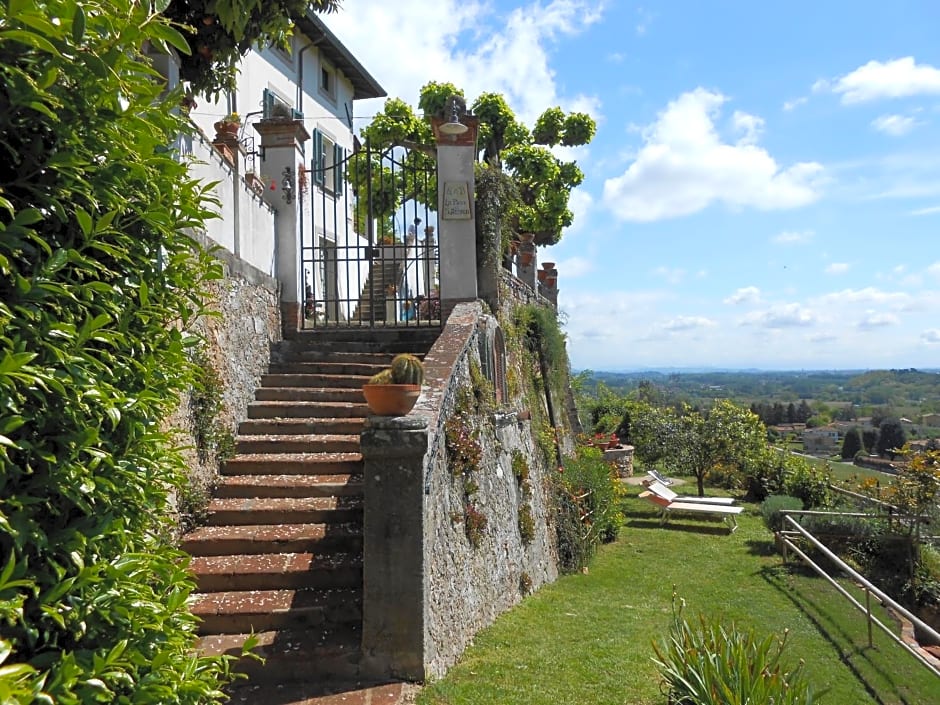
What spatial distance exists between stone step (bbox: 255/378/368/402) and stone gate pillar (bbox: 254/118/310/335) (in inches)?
61.3

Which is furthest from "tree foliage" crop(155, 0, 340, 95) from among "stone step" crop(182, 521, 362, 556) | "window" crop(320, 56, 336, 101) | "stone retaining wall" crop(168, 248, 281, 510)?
"window" crop(320, 56, 336, 101)

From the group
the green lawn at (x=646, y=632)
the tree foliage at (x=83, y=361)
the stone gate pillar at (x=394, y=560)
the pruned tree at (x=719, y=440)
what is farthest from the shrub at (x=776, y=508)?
the tree foliage at (x=83, y=361)

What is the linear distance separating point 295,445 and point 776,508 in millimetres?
10064

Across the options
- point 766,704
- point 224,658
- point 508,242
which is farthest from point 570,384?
point 224,658

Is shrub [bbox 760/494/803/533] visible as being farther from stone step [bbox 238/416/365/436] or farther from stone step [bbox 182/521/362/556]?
stone step [bbox 182/521/362/556]

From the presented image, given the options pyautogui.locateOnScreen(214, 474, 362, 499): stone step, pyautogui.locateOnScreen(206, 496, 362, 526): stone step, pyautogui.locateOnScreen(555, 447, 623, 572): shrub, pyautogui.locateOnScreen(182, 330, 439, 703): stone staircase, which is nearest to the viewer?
pyautogui.locateOnScreen(182, 330, 439, 703): stone staircase

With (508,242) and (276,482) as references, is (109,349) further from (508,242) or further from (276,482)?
(508,242)

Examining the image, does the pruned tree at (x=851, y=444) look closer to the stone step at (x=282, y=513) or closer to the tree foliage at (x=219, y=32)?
the stone step at (x=282, y=513)

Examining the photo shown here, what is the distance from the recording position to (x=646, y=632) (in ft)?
21.1

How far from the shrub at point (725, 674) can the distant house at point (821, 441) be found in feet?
152

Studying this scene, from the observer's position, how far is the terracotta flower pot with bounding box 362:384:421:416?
451 centimetres

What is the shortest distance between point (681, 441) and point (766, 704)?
15.8 m

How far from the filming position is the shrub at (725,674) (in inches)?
144

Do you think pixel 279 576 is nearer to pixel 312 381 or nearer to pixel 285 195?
pixel 312 381
